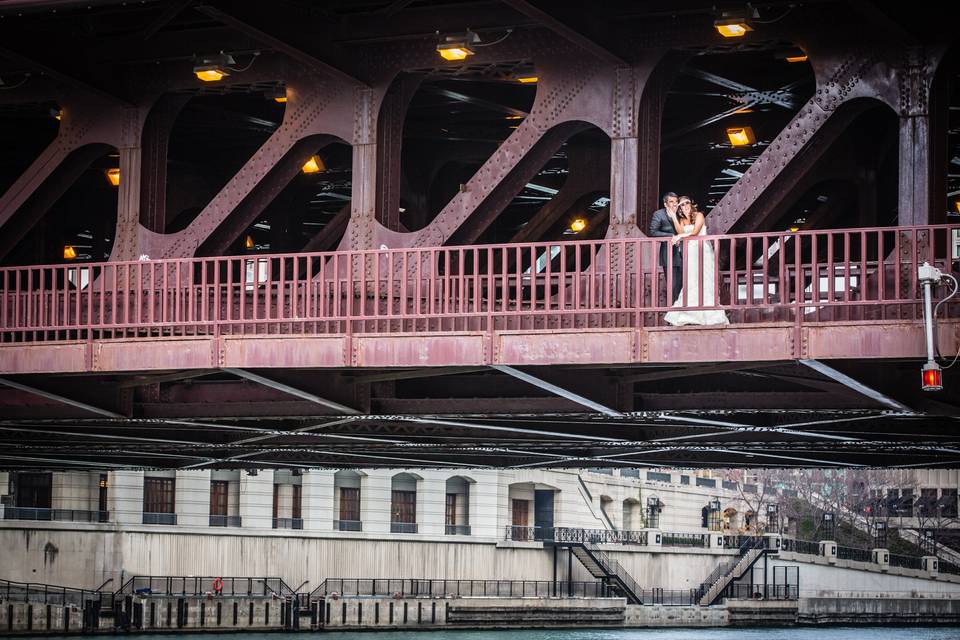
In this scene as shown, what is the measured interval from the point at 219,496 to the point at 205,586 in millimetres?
5384

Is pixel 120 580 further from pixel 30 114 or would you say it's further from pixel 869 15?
pixel 869 15

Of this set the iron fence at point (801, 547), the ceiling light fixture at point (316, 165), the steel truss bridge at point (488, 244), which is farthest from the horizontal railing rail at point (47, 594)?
the iron fence at point (801, 547)

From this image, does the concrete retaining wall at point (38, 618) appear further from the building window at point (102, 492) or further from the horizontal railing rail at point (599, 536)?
the horizontal railing rail at point (599, 536)

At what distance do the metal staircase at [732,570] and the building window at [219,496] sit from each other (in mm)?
24417

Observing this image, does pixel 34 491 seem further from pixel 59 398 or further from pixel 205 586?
pixel 59 398

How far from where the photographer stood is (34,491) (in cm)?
6562

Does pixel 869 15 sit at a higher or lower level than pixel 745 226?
higher

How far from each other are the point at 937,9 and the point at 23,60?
1233cm

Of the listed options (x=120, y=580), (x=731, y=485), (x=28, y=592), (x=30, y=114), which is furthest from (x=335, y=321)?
(x=731, y=485)

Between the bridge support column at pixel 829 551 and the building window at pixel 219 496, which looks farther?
the bridge support column at pixel 829 551

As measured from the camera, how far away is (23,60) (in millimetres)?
23750

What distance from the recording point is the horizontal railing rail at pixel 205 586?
209ft

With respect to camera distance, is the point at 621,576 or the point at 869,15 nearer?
the point at 869,15

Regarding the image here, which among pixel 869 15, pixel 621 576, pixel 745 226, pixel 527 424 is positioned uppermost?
pixel 869 15
